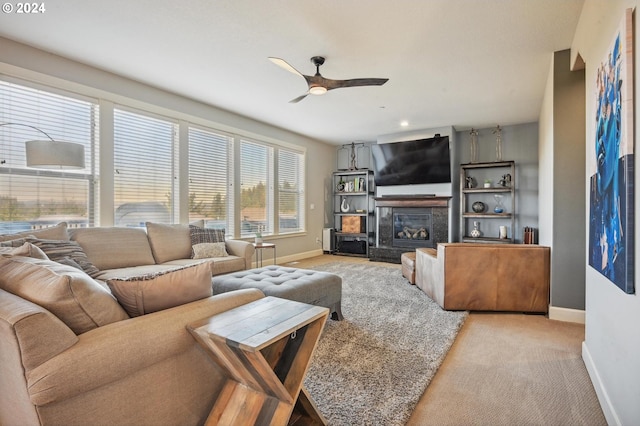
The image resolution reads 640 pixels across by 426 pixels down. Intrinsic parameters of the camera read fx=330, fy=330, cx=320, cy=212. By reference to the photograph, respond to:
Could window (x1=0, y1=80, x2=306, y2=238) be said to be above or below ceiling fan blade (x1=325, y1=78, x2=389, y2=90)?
below

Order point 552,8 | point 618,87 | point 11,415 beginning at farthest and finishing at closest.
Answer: point 552,8
point 618,87
point 11,415

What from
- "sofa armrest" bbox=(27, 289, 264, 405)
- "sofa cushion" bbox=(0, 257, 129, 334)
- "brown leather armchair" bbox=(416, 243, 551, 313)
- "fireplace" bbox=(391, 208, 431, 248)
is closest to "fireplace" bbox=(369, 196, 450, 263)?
"fireplace" bbox=(391, 208, 431, 248)

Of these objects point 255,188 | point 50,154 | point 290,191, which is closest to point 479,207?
point 290,191

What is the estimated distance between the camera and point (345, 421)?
1.63m

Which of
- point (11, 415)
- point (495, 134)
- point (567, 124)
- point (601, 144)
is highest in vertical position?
point (495, 134)

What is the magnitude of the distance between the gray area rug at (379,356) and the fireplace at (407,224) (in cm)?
244

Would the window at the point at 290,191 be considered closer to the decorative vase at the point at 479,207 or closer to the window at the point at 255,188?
the window at the point at 255,188

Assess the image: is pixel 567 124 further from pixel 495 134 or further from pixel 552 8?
pixel 495 134

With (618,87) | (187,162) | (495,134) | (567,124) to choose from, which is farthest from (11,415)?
(495,134)

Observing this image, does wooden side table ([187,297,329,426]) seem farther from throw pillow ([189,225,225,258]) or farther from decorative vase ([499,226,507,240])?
decorative vase ([499,226,507,240])

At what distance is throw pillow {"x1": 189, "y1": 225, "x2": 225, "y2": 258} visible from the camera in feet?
13.2

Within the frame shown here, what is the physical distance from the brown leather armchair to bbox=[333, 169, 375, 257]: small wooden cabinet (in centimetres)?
372

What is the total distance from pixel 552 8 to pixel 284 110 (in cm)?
348

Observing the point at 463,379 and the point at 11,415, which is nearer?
the point at 11,415
